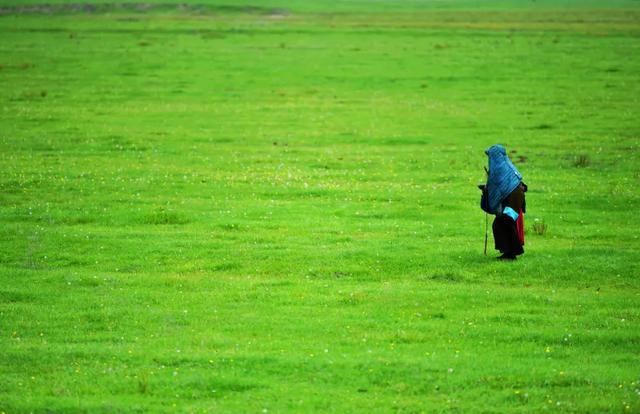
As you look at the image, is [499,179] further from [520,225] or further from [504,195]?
[520,225]

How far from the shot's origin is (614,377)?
12.5m

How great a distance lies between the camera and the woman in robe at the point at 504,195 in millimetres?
17844

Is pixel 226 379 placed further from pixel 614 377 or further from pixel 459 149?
pixel 459 149

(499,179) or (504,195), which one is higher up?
(499,179)

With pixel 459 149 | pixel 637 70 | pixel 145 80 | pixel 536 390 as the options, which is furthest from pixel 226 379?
pixel 637 70

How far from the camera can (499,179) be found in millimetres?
17984

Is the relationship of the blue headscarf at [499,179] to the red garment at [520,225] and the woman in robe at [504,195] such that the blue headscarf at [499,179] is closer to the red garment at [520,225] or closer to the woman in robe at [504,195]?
the woman in robe at [504,195]

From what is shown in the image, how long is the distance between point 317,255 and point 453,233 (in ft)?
13.0

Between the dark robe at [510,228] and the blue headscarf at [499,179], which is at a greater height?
the blue headscarf at [499,179]

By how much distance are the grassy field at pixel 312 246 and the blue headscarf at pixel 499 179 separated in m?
1.44

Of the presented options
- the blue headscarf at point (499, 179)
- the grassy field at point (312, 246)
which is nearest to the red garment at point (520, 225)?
the grassy field at point (312, 246)

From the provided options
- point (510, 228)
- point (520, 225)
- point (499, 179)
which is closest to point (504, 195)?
point (499, 179)

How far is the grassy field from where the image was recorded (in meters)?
12.5

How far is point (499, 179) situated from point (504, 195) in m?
0.38
